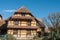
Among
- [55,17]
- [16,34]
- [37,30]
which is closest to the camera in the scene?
[16,34]

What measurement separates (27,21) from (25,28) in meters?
2.09

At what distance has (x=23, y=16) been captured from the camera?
5344cm

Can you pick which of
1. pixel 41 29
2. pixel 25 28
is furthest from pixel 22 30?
pixel 41 29

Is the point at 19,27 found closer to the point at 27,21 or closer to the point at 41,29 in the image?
the point at 27,21

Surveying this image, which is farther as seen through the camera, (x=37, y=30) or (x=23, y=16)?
(x=37, y=30)

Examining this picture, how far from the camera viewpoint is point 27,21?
53.6m

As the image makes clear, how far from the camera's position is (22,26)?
53.1m

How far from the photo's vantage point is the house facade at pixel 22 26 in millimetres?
52781

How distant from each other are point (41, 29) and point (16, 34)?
30.7ft

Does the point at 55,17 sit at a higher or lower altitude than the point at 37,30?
higher

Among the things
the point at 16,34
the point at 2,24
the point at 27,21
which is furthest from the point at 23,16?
the point at 2,24

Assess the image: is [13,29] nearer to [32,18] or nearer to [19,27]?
[19,27]

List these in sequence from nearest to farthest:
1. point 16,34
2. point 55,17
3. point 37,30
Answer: point 16,34 → point 37,30 → point 55,17

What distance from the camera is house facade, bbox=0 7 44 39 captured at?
5278 cm
